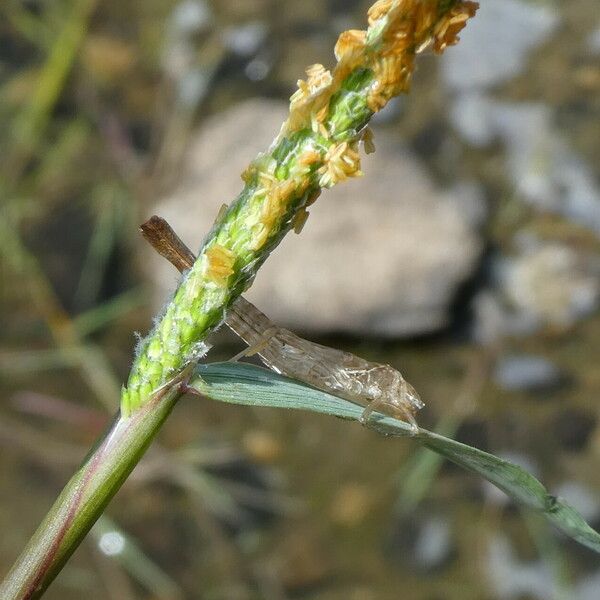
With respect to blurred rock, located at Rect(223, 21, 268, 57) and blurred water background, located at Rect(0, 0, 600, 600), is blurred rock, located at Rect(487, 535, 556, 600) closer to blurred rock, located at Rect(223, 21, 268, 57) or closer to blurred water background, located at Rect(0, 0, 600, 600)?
blurred water background, located at Rect(0, 0, 600, 600)

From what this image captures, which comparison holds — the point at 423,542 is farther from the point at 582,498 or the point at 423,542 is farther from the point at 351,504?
the point at 582,498

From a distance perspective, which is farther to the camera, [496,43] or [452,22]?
[496,43]

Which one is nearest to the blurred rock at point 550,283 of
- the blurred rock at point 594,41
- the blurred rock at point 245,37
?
the blurred rock at point 594,41

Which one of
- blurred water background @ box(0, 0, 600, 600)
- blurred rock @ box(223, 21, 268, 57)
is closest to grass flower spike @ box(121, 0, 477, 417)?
blurred water background @ box(0, 0, 600, 600)

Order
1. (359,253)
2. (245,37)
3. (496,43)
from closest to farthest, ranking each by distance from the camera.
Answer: (359,253) < (496,43) < (245,37)

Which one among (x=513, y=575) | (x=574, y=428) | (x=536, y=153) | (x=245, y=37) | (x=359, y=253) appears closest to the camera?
(x=513, y=575)

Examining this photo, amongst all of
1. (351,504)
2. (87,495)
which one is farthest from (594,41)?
(87,495)
